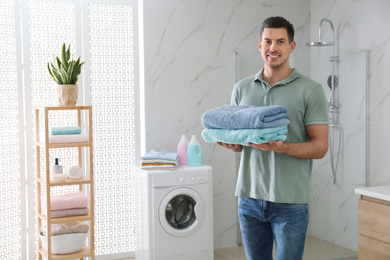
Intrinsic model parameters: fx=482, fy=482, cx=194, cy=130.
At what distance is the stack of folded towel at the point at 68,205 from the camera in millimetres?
3287

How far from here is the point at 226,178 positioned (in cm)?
417

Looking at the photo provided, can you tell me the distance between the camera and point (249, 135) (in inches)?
72.7

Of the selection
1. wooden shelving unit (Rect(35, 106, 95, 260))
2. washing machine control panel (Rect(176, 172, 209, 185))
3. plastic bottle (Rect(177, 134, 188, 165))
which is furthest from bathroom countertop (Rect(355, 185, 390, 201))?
wooden shelving unit (Rect(35, 106, 95, 260))

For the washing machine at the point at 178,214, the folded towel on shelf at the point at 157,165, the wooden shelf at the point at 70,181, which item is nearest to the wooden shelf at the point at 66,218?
the wooden shelf at the point at 70,181

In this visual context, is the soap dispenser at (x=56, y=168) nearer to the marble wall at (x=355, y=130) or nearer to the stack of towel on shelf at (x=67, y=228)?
the stack of towel on shelf at (x=67, y=228)

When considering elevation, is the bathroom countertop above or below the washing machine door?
above

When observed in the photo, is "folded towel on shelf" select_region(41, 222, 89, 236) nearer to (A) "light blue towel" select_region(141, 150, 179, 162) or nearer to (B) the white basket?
(B) the white basket

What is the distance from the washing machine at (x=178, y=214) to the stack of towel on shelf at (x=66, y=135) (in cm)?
55

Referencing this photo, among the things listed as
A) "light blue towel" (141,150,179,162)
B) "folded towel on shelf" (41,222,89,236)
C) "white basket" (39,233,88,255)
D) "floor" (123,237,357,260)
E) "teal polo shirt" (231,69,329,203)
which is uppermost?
"teal polo shirt" (231,69,329,203)

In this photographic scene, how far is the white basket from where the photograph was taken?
10.9 ft

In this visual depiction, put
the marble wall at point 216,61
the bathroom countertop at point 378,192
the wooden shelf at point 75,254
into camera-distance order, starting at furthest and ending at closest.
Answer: the marble wall at point 216,61, the wooden shelf at point 75,254, the bathroom countertop at point 378,192

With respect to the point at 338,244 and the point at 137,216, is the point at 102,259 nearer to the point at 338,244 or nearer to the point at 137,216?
the point at 137,216

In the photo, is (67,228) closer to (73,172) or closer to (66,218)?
(66,218)

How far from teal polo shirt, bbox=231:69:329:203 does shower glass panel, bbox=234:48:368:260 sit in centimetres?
174
